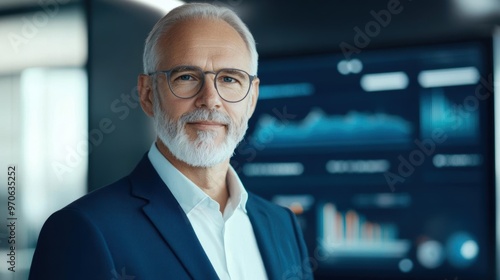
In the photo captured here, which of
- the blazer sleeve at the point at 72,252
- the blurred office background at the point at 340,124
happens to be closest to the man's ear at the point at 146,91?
the blazer sleeve at the point at 72,252

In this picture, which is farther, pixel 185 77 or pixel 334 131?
pixel 334 131

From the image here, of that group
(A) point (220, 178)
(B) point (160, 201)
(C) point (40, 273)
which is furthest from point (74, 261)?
(A) point (220, 178)

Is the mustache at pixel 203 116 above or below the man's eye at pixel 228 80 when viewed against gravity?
below

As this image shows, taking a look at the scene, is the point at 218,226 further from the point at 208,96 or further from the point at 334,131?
the point at 334,131

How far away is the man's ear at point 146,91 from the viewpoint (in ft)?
4.15

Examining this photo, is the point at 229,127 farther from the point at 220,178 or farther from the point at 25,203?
the point at 25,203

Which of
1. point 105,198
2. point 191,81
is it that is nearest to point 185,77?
point 191,81

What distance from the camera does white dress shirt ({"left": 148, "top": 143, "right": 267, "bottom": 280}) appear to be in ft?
3.98

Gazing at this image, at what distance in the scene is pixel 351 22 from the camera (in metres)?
2.67

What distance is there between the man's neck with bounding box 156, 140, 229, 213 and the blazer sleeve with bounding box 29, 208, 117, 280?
24 centimetres

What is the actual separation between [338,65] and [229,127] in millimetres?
1430

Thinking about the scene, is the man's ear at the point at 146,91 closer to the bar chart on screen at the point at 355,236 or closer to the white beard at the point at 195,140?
the white beard at the point at 195,140

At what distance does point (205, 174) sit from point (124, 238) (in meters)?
0.22

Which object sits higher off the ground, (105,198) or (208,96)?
(208,96)
